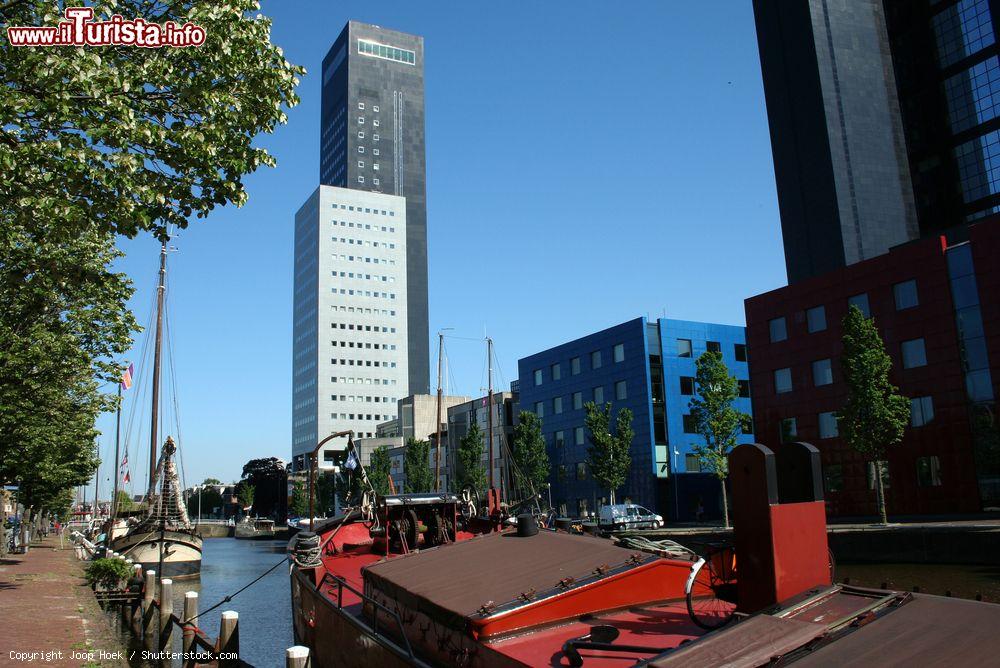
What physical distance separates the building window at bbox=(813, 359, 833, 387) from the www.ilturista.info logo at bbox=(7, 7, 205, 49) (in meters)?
48.9

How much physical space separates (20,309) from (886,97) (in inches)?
4132

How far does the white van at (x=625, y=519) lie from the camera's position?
184 feet

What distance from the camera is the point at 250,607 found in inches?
1289

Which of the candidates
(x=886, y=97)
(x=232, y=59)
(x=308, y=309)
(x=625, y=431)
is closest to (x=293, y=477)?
(x=308, y=309)

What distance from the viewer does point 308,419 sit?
6949 inches

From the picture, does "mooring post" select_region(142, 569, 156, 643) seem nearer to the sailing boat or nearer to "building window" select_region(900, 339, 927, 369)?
the sailing boat

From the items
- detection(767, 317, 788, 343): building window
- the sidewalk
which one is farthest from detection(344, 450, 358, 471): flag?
detection(767, 317, 788, 343): building window

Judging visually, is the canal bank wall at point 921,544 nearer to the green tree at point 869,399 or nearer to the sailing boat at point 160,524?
the green tree at point 869,399

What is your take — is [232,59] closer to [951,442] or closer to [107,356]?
[107,356]

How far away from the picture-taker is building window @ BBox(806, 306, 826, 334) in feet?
170

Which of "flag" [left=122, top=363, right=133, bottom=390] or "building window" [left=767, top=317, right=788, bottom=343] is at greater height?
"building window" [left=767, top=317, right=788, bottom=343]

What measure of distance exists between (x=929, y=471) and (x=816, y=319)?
1253cm

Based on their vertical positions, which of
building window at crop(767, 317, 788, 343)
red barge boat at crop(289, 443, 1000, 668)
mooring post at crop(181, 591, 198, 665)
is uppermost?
building window at crop(767, 317, 788, 343)

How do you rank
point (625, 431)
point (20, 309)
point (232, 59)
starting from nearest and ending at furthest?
point (232, 59), point (20, 309), point (625, 431)
